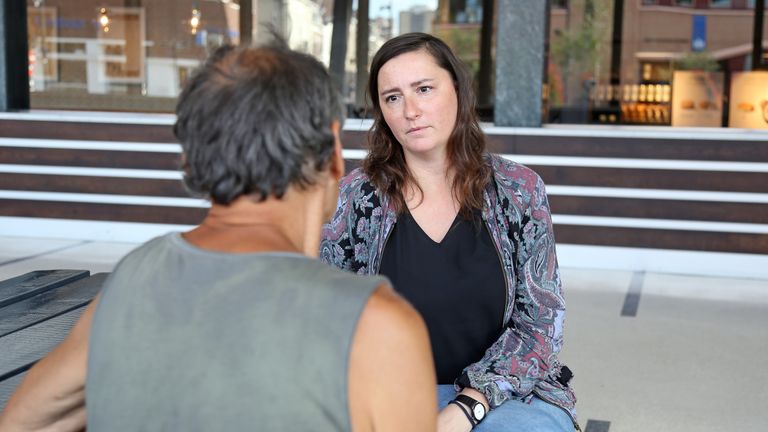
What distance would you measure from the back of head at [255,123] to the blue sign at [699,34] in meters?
9.63

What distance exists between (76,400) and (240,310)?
29 cm

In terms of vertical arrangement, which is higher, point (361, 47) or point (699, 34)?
point (699, 34)

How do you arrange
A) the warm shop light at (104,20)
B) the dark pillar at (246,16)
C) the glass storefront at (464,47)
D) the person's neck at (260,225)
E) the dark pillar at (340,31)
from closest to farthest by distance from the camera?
the person's neck at (260,225)
the dark pillar at (340,31)
the glass storefront at (464,47)
the dark pillar at (246,16)
the warm shop light at (104,20)

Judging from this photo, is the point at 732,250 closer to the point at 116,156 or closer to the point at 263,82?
the point at 116,156

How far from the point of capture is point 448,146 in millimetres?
2170

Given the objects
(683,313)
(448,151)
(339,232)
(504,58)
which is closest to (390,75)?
(448,151)

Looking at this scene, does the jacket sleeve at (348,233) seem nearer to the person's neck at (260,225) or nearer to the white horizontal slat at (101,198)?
the person's neck at (260,225)

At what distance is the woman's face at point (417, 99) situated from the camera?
6.91 ft

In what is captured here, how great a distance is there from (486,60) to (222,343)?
26.4 feet

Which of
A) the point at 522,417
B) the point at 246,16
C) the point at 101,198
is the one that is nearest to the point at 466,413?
the point at 522,417

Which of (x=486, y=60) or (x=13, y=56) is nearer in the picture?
(x=13, y=56)

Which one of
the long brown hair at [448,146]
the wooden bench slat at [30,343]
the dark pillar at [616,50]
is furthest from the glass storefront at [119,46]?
Result: the wooden bench slat at [30,343]

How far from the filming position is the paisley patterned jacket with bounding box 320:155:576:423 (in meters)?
1.98

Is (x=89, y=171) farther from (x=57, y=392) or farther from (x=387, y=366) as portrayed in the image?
(x=387, y=366)
